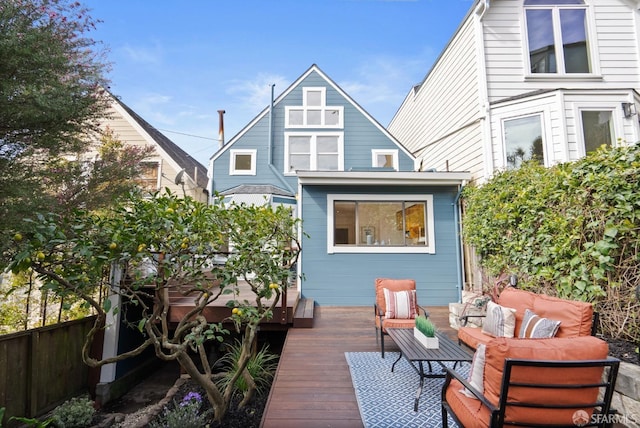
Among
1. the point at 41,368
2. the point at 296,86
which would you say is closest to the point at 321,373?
the point at 41,368

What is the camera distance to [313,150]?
33.5 ft

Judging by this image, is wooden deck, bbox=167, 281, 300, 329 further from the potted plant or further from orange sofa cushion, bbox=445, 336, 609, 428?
orange sofa cushion, bbox=445, 336, 609, 428

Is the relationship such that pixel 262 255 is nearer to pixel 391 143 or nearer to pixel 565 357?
pixel 565 357

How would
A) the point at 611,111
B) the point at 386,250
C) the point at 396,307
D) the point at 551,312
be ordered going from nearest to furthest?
the point at 551,312 → the point at 396,307 → the point at 611,111 → the point at 386,250

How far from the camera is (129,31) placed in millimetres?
8125

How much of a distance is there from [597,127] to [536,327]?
5.21 metres

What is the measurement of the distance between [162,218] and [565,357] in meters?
2.74

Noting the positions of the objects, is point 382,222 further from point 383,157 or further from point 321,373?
point 383,157

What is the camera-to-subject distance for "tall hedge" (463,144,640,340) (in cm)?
298

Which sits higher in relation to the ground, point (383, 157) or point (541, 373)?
point (383, 157)

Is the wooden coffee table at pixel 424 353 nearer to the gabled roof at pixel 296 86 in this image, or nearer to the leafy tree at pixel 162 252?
the leafy tree at pixel 162 252

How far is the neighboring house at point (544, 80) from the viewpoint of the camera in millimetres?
5797

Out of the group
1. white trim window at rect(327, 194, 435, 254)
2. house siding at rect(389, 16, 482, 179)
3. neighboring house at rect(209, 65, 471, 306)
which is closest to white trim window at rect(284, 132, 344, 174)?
house siding at rect(389, 16, 482, 179)

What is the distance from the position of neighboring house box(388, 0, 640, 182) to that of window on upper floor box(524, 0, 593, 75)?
0.02 m
